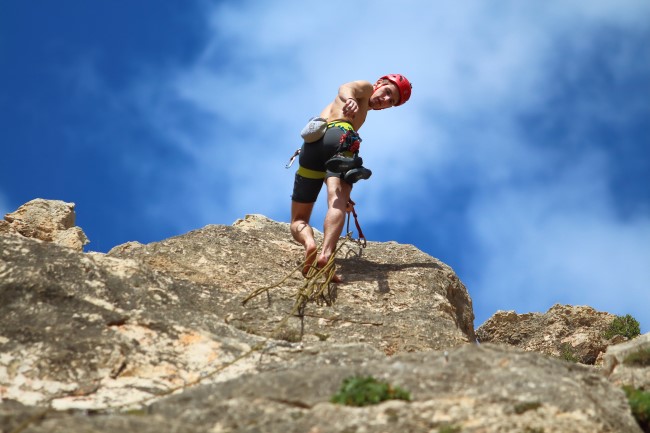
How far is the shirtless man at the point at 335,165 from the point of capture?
953 cm

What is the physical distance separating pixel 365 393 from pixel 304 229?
5.15 metres

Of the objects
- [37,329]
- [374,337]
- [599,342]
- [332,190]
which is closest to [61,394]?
[37,329]

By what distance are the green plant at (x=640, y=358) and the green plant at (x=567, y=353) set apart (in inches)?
199

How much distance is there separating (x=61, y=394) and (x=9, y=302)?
1409 mm

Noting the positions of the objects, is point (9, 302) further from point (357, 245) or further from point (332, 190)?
point (357, 245)

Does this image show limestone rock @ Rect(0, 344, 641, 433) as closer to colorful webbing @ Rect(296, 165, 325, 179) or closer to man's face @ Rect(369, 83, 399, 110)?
colorful webbing @ Rect(296, 165, 325, 179)

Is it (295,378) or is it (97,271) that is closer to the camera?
(295,378)

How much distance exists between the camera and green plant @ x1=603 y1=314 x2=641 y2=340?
11.2m

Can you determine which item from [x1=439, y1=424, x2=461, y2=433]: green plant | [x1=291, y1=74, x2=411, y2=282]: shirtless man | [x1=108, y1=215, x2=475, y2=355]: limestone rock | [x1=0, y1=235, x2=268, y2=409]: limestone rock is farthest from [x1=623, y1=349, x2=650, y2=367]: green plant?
[x1=291, y1=74, x2=411, y2=282]: shirtless man

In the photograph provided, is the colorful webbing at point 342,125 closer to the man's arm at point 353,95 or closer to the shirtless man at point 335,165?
the shirtless man at point 335,165

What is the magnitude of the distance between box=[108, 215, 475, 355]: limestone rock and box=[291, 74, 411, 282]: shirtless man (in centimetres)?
43

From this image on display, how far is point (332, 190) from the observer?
9648mm

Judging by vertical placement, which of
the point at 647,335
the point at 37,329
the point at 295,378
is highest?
the point at 37,329

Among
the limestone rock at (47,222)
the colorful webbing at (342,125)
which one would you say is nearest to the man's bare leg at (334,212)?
the colorful webbing at (342,125)
